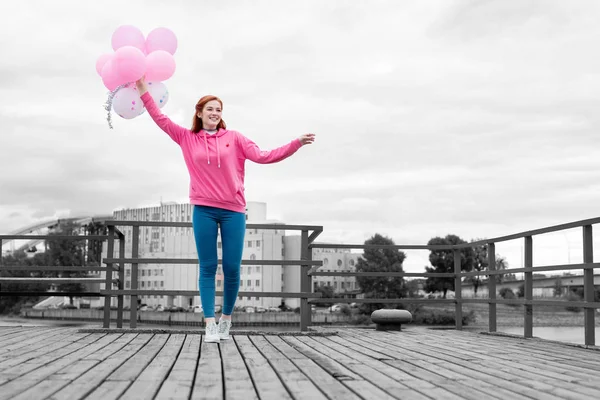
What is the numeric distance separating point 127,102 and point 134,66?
0.89 ft

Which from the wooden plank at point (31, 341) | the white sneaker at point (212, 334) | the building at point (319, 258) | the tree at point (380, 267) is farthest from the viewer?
the building at point (319, 258)

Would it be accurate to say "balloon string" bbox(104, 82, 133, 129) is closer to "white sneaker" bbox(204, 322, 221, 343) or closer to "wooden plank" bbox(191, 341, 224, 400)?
"white sneaker" bbox(204, 322, 221, 343)

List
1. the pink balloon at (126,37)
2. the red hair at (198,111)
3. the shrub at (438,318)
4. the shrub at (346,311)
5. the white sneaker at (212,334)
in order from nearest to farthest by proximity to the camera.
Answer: the white sneaker at (212,334)
the red hair at (198,111)
the pink balloon at (126,37)
the shrub at (438,318)
the shrub at (346,311)

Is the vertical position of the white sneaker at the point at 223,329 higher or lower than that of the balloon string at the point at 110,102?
lower

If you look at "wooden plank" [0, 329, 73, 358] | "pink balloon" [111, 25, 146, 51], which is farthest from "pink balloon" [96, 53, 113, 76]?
"wooden plank" [0, 329, 73, 358]

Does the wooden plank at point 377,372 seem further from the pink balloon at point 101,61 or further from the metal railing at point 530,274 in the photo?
the pink balloon at point 101,61

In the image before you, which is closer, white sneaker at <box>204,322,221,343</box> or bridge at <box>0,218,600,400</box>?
bridge at <box>0,218,600,400</box>

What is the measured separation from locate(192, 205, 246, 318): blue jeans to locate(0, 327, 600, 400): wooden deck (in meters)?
0.40

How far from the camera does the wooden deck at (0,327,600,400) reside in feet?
8.33

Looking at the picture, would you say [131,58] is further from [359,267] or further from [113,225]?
[359,267]

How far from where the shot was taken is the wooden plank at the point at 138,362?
290 centimetres

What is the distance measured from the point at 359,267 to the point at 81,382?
2613 inches

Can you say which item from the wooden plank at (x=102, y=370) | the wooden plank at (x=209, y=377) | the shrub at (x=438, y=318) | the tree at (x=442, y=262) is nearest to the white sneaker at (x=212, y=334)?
the wooden plank at (x=102, y=370)

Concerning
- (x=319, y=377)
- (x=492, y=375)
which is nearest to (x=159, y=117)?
(x=319, y=377)
